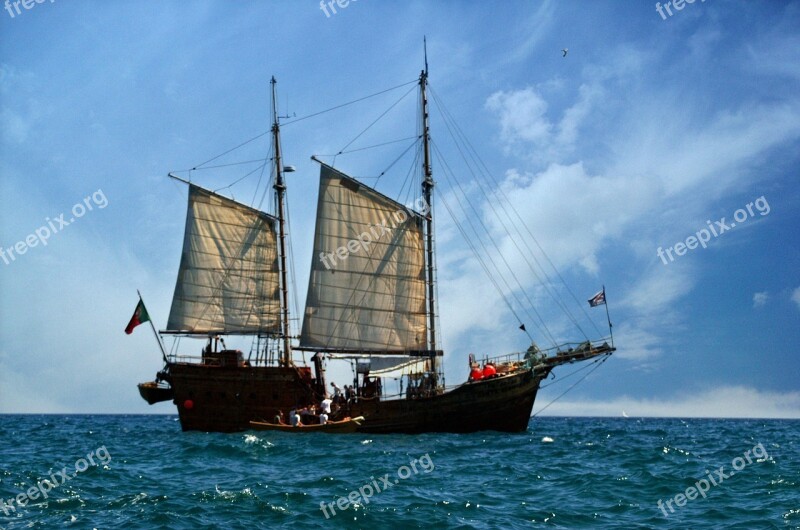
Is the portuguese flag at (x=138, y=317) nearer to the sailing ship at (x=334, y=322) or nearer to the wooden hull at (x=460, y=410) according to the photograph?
the sailing ship at (x=334, y=322)

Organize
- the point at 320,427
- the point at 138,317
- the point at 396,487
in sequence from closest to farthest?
the point at 396,487 → the point at 320,427 → the point at 138,317

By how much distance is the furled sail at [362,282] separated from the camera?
45.8 m

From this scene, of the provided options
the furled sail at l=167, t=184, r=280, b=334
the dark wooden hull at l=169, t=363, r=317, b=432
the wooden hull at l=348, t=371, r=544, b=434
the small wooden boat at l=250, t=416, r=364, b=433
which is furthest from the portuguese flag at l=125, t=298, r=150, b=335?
the wooden hull at l=348, t=371, r=544, b=434

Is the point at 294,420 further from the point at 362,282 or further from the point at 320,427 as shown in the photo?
the point at 362,282

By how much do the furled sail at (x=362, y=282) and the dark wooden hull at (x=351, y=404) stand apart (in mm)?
3643

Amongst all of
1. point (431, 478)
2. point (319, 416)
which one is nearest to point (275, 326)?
point (319, 416)

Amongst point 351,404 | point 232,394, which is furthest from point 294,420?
point 232,394

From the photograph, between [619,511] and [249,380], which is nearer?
[619,511]

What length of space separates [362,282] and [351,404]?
24.4 feet

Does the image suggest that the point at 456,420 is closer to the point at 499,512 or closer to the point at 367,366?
the point at 367,366

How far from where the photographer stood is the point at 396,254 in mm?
46188

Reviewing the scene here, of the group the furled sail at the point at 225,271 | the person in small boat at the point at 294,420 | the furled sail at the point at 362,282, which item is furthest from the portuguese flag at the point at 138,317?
the person in small boat at the point at 294,420

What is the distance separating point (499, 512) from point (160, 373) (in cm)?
3373

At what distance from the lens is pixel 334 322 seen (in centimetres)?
4578
